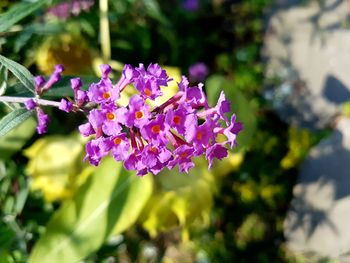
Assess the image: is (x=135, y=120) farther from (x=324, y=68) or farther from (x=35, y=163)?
(x=324, y=68)

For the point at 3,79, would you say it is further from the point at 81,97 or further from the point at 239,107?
the point at 239,107

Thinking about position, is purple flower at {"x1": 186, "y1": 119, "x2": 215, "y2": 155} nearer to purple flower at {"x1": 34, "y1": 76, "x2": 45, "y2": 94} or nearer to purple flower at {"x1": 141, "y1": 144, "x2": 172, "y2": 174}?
purple flower at {"x1": 141, "y1": 144, "x2": 172, "y2": 174}

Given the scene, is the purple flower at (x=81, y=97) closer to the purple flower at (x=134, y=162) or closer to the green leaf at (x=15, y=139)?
the purple flower at (x=134, y=162)

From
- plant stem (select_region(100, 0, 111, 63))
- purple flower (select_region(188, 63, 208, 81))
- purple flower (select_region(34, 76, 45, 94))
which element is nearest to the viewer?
purple flower (select_region(34, 76, 45, 94))

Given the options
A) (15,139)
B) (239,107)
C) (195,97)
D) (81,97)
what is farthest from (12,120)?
(239,107)

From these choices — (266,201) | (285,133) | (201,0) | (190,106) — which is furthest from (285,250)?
(190,106)

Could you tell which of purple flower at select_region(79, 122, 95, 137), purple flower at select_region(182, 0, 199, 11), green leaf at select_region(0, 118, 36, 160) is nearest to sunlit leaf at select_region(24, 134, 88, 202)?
green leaf at select_region(0, 118, 36, 160)
